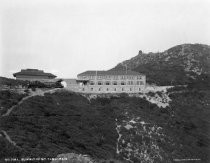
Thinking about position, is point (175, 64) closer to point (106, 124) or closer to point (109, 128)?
point (106, 124)

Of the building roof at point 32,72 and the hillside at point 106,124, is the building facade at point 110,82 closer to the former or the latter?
the hillside at point 106,124

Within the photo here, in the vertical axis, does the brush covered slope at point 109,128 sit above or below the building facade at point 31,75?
below

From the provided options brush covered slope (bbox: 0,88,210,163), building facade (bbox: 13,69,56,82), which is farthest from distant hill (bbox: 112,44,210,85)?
building facade (bbox: 13,69,56,82)

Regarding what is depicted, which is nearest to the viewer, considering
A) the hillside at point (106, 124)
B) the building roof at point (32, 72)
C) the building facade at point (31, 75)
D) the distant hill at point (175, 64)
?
the hillside at point (106, 124)

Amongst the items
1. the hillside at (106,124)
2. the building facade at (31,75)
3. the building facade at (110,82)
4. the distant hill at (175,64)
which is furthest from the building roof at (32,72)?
the distant hill at (175,64)

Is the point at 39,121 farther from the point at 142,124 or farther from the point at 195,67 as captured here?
the point at 195,67

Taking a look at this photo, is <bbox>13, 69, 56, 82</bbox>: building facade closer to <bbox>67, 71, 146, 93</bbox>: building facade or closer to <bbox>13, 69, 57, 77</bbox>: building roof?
<bbox>13, 69, 57, 77</bbox>: building roof

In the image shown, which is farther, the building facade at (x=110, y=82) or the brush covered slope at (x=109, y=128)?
the building facade at (x=110, y=82)
